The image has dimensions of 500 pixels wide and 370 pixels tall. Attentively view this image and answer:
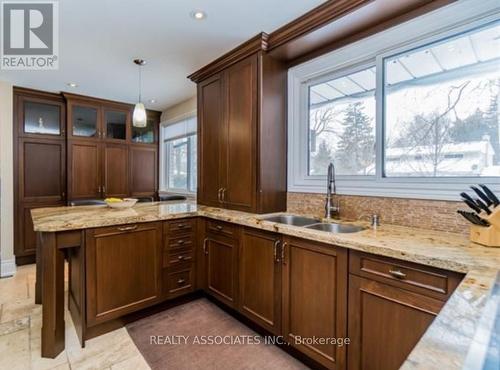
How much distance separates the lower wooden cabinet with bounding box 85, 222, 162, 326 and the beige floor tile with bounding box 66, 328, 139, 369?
0.49ft

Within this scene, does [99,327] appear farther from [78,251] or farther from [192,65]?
[192,65]

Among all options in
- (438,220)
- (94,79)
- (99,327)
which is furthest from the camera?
(94,79)

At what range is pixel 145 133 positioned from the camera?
16.4 feet

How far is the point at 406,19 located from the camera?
188 cm

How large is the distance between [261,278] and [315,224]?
1.98 feet

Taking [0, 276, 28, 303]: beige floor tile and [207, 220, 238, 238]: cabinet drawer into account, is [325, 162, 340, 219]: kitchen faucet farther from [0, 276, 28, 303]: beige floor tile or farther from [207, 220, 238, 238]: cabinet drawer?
[0, 276, 28, 303]: beige floor tile

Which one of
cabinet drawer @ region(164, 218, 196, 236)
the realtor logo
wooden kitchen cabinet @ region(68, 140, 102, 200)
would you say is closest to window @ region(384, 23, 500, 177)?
cabinet drawer @ region(164, 218, 196, 236)

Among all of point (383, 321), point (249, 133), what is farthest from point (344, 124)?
point (383, 321)

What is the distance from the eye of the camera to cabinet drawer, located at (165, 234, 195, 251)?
99.3 inches

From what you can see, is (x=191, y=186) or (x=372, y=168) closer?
(x=372, y=168)

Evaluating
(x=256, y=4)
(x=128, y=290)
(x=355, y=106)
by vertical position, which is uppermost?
(x=256, y=4)

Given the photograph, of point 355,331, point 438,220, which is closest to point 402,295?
point 355,331

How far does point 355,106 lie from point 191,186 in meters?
2.83

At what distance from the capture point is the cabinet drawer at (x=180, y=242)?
2521mm
